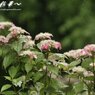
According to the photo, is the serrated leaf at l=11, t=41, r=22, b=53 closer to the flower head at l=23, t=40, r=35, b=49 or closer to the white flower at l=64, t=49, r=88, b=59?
the flower head at l=23, t=40, r=35, b=49

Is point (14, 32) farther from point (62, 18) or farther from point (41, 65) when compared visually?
point (62, 18)

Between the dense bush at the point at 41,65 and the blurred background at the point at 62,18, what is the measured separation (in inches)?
122

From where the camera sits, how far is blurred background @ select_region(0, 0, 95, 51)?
20.7 ft

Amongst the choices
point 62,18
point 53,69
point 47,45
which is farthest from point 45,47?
point 62,18

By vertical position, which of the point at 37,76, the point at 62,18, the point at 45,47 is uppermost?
the point at 62,18

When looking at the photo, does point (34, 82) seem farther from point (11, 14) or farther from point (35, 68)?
point (11, 14)

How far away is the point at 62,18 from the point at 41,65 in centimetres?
388

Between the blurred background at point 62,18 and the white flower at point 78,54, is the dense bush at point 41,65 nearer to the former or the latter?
the white flower at point 78,54

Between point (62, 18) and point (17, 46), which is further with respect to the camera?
point (62, 18)

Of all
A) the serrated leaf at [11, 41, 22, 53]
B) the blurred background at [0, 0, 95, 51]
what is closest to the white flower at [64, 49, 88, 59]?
the serrated leaf at [11, 41, 22, 53]

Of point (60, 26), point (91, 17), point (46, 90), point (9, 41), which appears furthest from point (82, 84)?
point (60, 26)

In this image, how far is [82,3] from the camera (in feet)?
22.0

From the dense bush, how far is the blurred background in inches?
122

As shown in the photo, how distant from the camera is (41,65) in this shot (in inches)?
118
